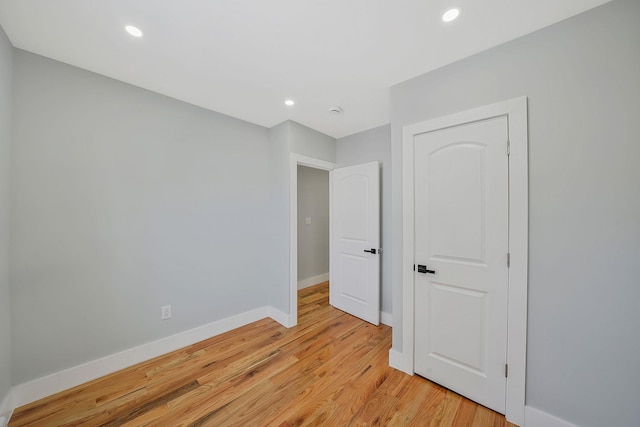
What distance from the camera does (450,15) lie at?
1312 millimetres

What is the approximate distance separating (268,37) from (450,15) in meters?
1.11

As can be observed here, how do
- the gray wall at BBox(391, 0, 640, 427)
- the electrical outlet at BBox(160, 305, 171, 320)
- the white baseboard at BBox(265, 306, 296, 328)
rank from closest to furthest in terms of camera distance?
the gray wall at BBox(391, 0, 640, 427) < the electrical outlet at BBox(160, 305, 171, 320) < the white baseboard at BBox(265, 306, 296, 328)

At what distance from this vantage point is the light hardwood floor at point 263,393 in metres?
1.53

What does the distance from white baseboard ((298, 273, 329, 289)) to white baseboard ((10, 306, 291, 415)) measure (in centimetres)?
132

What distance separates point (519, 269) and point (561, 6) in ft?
5.01

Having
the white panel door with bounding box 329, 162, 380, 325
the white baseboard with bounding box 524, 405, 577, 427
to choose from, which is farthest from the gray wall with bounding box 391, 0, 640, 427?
the white panel door with bounding box 329, 162, 380, 325

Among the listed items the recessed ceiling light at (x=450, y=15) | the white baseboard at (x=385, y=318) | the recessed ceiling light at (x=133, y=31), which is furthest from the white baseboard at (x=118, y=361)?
the recessed ceiling light at (x=450, y=15)

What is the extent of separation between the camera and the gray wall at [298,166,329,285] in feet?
14.0

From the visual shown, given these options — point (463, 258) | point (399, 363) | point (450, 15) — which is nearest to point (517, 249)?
point (463, 258)

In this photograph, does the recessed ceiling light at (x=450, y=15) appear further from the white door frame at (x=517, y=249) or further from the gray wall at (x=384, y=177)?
the gray wall at (x=384, y=177)

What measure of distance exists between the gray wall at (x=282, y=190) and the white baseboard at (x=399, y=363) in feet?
4.18

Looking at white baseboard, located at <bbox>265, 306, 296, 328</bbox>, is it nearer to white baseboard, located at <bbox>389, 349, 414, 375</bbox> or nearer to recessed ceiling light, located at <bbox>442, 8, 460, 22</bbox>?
white baseboard, located at <bbox>389, 349, 414, 375</bbox>

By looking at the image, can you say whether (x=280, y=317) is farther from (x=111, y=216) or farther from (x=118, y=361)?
(x=111, y=216)

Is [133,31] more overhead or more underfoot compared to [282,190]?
more overhead
